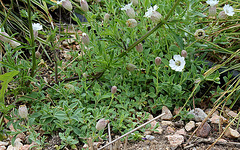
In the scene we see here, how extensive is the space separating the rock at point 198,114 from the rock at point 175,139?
201mm

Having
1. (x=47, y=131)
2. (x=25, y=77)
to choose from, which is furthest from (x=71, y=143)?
(x=25, y=77)

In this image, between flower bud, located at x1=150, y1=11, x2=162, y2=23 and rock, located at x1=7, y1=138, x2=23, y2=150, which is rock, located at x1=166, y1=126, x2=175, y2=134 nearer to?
flower bud, located at x1=150, y1=11, x2=162, y2=23

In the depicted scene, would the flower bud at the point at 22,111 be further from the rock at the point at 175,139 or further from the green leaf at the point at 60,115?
the rock at the point at 175,139

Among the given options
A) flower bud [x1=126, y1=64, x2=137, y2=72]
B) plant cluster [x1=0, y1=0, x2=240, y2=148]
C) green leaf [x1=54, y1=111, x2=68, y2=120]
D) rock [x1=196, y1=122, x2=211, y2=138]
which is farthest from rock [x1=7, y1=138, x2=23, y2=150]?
rock [x1=196, y1=122, x2=211, y2=138]

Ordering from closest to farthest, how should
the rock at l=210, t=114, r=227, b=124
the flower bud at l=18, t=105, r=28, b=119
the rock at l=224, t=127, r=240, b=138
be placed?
the flower bud at l=18, t=105, r=28, b=119 < the rock at l=224, t=127, r=240, b=138 < the rock at l=210, t=114, r=227, b=124

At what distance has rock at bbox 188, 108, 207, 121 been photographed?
1.43 m

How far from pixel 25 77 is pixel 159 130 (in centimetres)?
79

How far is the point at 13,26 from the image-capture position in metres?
1.95

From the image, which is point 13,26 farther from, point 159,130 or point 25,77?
point 159,130

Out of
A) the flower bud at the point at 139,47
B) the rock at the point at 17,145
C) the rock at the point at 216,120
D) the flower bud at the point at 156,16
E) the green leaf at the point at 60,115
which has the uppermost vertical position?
the flower bud at the point at 156,16

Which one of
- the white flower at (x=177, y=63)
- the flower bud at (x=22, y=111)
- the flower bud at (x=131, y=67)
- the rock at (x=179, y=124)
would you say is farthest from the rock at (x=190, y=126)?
the flower bud at (x=22, y=111)

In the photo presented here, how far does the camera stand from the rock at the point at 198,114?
143cm

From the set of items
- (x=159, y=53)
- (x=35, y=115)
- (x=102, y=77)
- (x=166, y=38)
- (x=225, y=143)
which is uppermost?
(x=166, y=38)

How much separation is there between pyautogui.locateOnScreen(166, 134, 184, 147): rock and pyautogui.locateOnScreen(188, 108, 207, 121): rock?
0.20 m
